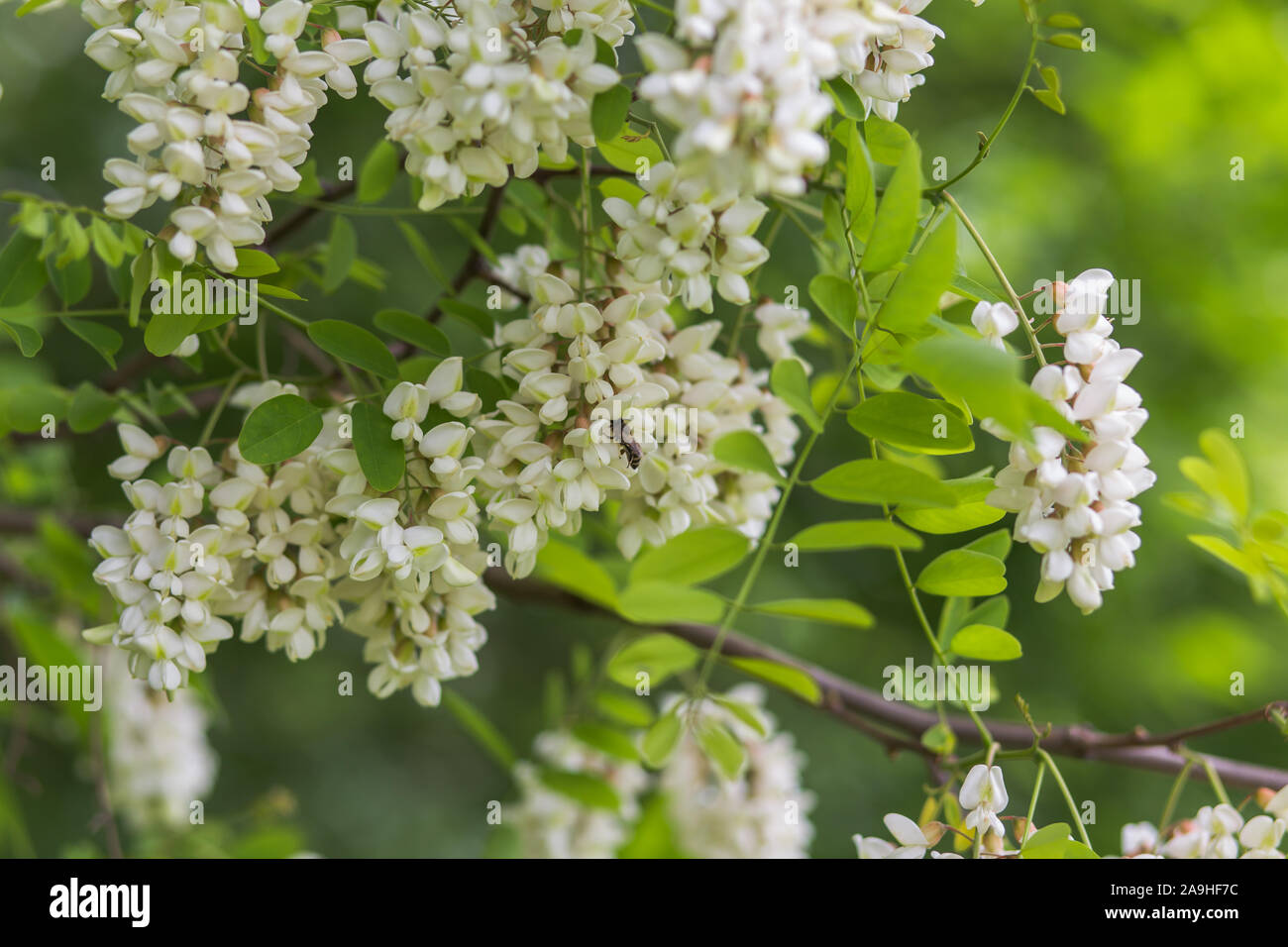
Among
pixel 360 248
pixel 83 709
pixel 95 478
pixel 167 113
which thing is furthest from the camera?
pixel 360 248

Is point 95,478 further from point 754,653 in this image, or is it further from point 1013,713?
point 1013,713

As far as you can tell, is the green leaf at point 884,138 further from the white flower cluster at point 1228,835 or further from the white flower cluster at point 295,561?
the white flower cluster at point 1228,835

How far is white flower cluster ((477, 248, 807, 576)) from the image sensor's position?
1.39 feet

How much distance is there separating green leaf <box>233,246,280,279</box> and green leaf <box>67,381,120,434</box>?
152 mm

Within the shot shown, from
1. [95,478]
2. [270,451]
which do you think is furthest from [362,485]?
[95,478]

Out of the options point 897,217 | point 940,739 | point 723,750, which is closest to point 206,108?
point 897,217

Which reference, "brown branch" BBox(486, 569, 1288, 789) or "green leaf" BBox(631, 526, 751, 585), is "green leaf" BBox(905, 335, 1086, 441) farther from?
"brown branch" BBox(486, 569, 1288, 789)

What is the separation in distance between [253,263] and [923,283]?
Answer: 27 cm

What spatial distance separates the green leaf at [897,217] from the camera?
387mm

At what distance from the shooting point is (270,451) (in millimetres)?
432

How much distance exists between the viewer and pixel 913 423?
1.41ft

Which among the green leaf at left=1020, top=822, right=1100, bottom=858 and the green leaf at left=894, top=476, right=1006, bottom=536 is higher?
the green leaf at left=894, top=476, right=1006, bottom=536

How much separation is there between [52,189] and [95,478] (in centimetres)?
41

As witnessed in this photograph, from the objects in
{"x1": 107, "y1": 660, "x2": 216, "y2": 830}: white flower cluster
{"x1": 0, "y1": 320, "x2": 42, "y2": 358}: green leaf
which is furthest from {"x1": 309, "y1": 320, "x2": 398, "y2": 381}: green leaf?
{"x1": 107, "y1": 660, "x2": 216, "y2": 830}: white flower cluster
